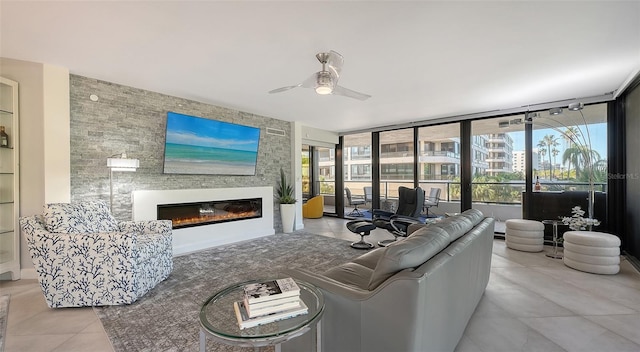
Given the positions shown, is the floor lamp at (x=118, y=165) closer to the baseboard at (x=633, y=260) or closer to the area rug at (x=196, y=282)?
the area rug at (x=196, y=282)

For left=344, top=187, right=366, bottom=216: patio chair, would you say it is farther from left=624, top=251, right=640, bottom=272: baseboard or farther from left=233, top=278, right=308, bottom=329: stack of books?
left=233, top=278, right=308, bottom=329: stack of books

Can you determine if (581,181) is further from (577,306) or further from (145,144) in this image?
(145,144)

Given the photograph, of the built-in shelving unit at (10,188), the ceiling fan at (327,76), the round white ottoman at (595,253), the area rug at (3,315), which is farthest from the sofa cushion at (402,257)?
the built-in shelving unit at (10,188)

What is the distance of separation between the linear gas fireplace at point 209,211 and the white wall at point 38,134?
1331 millimetres

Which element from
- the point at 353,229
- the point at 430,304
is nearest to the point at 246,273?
the point at 353,229

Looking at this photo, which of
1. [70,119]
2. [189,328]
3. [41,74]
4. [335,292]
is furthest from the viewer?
[70,119]

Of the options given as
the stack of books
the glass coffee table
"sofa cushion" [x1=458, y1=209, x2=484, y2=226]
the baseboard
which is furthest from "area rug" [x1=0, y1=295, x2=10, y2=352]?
the baseboard

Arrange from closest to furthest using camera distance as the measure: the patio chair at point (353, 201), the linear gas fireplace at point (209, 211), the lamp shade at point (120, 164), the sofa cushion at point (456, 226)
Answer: the sofa cushion at point (456, 226), the lamp shade at point (120, 164), the linear gas fireplace at point (209, 211), the patio chair at point (353, 201)

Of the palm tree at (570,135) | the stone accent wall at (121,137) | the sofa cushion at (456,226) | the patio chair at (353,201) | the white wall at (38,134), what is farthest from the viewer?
the patio chair at (353,201)

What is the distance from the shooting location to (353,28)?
8.02ft

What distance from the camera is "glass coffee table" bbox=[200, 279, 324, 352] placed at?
1.20 metres

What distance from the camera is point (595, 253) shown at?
3.50 m

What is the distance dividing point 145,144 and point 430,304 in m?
4.54

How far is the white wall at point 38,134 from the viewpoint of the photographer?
331 centimetres
